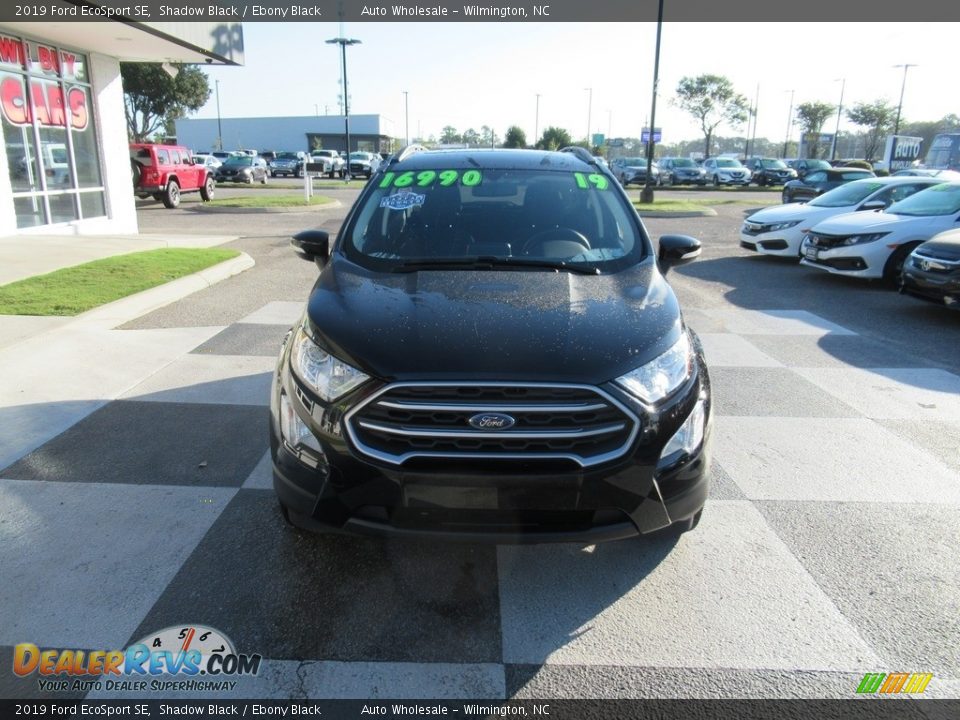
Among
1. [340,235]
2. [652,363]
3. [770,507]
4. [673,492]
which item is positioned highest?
[340,235]

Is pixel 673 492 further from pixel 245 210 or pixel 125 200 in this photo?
pixel 245 210

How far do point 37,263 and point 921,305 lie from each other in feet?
40.5

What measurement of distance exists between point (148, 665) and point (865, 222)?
35.6 ft

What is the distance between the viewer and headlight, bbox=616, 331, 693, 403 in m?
2.56

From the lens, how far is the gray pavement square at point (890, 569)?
264cm

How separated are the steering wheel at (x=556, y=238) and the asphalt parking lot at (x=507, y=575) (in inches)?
62.7

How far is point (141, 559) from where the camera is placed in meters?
3.06

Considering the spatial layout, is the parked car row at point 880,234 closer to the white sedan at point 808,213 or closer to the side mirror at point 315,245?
the white sedan at point 808,213

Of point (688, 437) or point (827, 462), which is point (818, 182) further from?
point (688, 437)

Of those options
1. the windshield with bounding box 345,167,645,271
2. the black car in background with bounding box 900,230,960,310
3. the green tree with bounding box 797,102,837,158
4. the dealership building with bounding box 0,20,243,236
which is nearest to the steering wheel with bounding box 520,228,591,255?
the windshield with bounding box 345,167,645,271

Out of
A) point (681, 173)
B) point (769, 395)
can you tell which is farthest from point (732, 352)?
point (681, 173)

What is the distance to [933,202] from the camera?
10.2 metres

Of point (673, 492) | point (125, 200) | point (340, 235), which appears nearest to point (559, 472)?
point (673, 492)

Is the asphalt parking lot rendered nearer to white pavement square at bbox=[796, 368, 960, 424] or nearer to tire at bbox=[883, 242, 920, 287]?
white pavement square at bbox=[796, 368, 960, 424]
